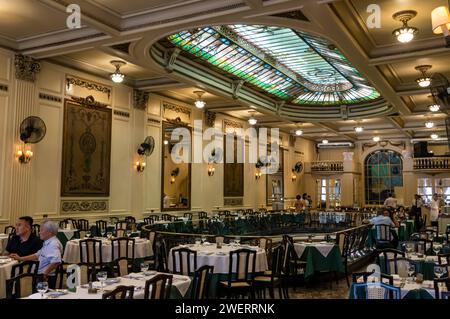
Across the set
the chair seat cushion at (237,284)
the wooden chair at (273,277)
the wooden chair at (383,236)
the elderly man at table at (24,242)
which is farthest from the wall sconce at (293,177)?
the elderly man at table at (24,242)

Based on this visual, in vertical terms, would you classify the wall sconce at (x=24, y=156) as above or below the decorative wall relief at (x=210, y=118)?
below

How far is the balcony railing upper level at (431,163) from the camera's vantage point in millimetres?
20366

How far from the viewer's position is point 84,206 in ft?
35.4

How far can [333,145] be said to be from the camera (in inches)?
961

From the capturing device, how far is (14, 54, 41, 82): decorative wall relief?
941 cm

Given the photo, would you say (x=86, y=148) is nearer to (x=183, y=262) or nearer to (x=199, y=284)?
(x=183, y=262)

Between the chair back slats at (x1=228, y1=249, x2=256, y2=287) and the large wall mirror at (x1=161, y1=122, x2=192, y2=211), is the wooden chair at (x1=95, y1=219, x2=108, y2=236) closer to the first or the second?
the large wall mirror at (x1=161, y1=122, x2=192, y2=211)

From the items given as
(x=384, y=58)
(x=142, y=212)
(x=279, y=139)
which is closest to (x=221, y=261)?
(x=384, y=58)

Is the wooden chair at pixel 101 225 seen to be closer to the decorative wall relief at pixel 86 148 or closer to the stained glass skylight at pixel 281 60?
the decorative wall relief at pixel 86 148

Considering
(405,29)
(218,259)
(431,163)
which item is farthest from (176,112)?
(431,163)

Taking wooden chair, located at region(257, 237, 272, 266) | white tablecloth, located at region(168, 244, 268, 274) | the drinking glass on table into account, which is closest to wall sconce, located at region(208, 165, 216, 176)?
wooden chair, located at region(257, 237, 272, 266)
